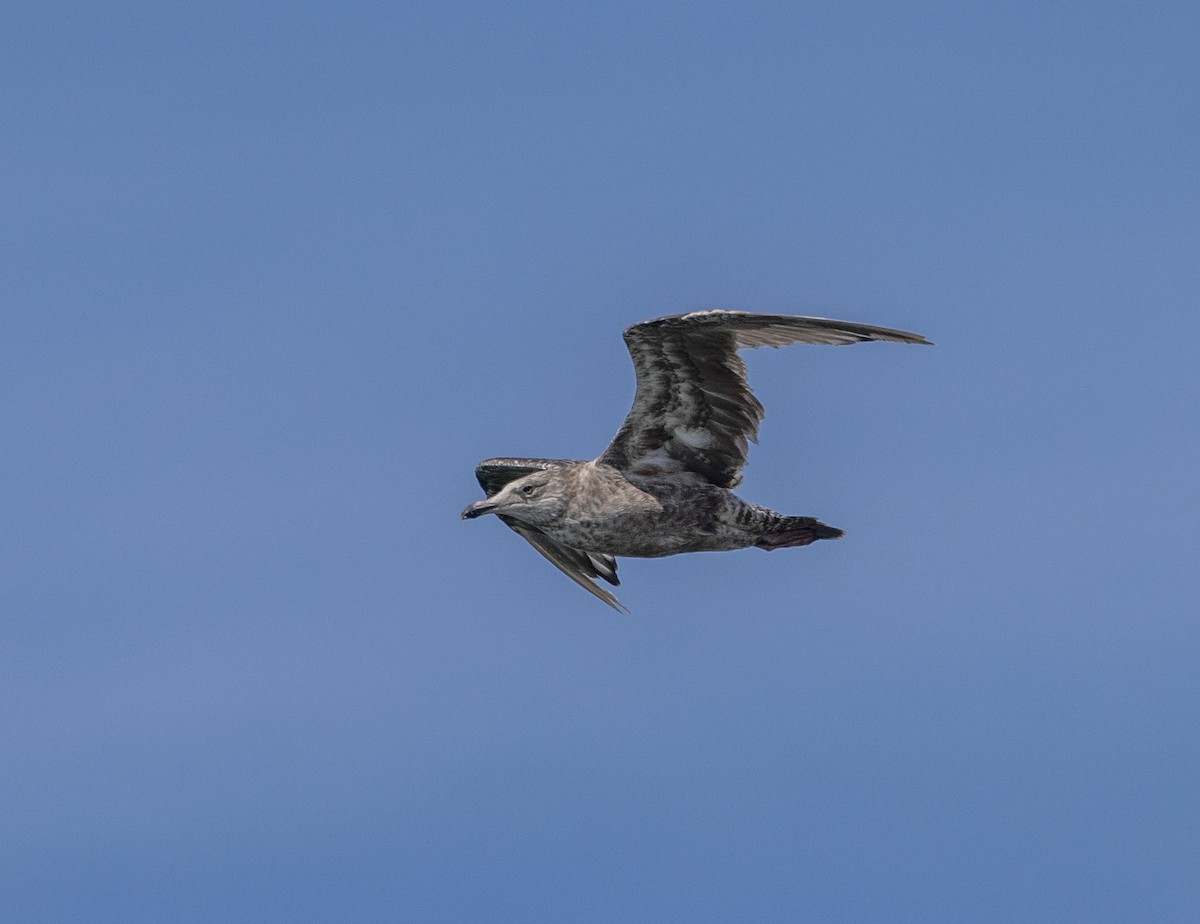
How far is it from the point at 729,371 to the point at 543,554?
145 inches

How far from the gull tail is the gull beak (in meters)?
2.38

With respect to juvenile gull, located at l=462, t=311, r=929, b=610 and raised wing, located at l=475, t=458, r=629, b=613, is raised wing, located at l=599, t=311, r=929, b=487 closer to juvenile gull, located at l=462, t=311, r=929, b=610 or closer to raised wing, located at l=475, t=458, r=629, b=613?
juvenile gull, located at l=462, t=311, r=929, b=610

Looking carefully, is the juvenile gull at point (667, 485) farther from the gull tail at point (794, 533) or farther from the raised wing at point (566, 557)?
the raised wing at point (566, 557)

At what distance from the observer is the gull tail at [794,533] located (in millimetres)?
18578

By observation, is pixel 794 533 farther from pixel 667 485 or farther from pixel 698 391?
pixel 698 391

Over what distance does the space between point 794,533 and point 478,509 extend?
110 inches

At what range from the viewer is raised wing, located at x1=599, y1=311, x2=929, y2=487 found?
17125mm

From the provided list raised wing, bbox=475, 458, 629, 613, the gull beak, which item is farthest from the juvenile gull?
raised wing, bbox=475, 458, 629, 613

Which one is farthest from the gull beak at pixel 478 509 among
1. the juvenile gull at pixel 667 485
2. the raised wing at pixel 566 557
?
the raised wing at pixel 566 557

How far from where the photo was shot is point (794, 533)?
18.7 metres

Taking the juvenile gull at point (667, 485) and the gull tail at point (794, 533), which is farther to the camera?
the gull tail at point (794, 533)

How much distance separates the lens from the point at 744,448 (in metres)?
18.5

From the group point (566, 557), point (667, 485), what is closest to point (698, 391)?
point (667, 485)

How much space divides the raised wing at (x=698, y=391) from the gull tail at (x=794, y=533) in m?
0.55
